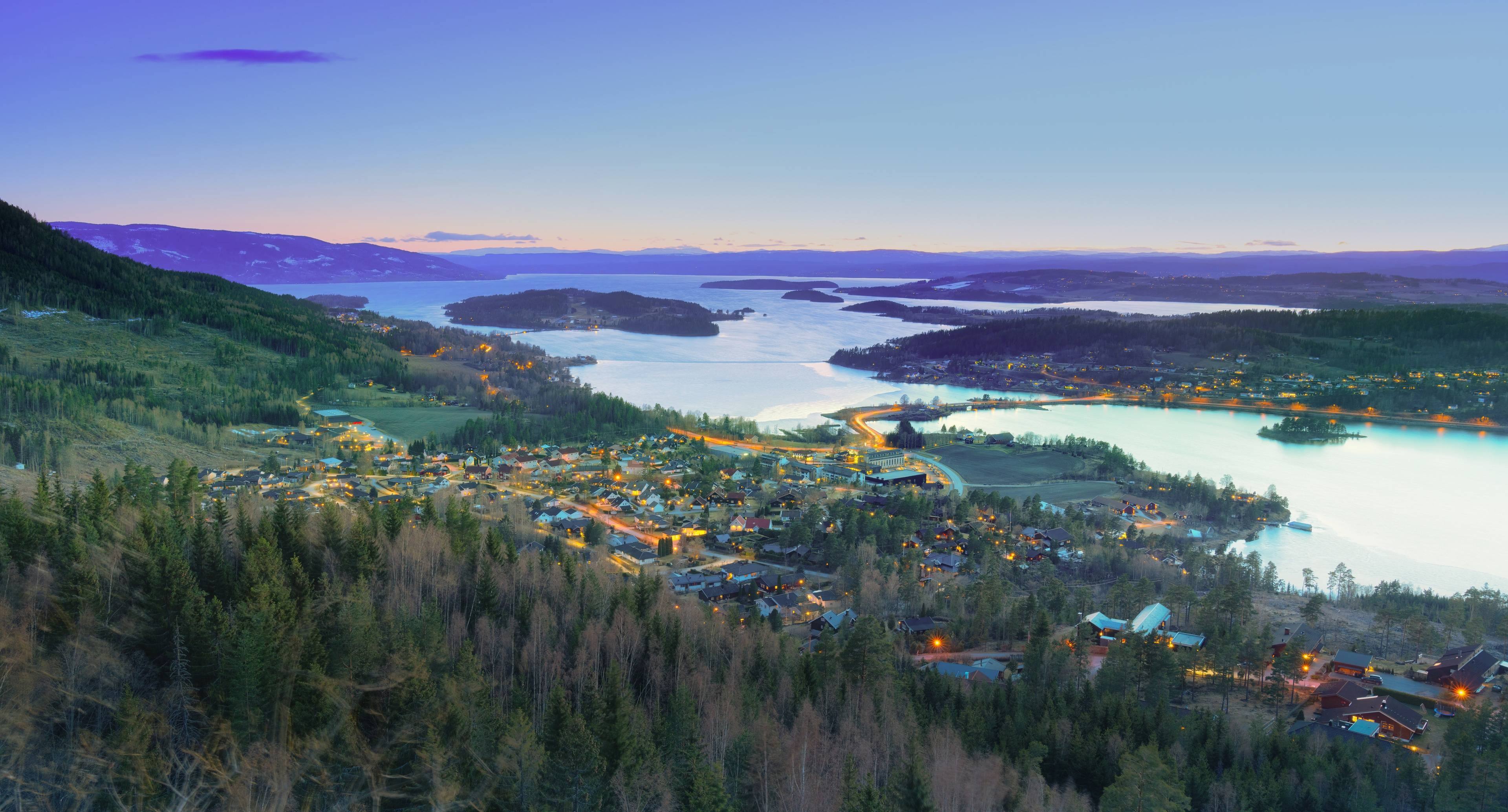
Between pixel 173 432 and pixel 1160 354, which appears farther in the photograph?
pixel 1160 354

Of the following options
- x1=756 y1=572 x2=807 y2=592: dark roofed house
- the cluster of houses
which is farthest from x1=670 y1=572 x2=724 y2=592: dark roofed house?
the cluster of houses

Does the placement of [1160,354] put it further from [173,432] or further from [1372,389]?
[173,432]

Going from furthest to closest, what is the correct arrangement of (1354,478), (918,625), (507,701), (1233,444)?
(1233,444) < (1354,478) < (918,625) < (507,701)

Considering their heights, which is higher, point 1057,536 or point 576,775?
point 576,775

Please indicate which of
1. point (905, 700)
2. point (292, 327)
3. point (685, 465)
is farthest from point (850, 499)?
point (292, 327)

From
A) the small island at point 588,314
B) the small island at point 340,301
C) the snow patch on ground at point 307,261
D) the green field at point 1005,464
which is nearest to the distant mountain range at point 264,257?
the snow patch on ground at point 307,261

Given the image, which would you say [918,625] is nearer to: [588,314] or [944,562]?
[944,562]

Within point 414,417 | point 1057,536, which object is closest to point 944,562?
point 1057,536
